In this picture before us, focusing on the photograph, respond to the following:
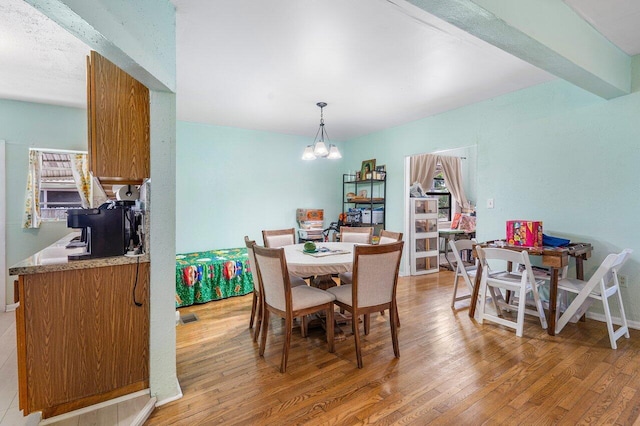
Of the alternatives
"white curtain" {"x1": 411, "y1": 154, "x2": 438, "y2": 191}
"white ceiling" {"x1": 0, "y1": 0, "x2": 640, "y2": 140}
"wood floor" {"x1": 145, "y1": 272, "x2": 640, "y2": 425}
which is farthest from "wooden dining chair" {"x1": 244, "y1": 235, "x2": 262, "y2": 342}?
"white curtain" {"x1": 411, "y1": 154, "x2": 438, "y2": 191}

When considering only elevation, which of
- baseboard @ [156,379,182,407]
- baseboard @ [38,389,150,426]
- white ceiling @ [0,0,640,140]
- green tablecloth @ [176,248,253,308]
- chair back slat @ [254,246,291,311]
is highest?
white ceiling @ [0,0,640,140]

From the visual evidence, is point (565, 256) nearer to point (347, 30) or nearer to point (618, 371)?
point (618, 371)

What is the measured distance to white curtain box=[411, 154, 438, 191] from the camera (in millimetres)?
5887

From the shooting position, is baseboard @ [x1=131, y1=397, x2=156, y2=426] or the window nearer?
baseboard @ [x1=131, y1=397, x2=156, y2=426]

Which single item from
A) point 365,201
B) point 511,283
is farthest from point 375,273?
point 365,201

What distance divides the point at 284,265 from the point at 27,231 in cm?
348

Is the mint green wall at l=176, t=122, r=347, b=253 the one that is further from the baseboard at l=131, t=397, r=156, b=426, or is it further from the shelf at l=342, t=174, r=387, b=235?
the baseboard at l=131, t=397, r=156, b=426

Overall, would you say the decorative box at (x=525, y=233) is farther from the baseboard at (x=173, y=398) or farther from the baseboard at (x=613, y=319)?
the baseboard at (x=173, y=398)

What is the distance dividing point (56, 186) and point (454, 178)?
21.5ft

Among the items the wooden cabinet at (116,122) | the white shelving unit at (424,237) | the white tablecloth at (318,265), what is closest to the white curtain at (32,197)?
the wooden cabinet at (116,122)

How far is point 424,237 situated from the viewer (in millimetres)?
5113

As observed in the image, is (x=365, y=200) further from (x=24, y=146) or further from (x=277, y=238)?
(x=24, y=146)

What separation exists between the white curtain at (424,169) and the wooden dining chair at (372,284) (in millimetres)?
3916

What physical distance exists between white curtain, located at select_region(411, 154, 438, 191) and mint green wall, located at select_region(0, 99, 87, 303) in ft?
17.7
